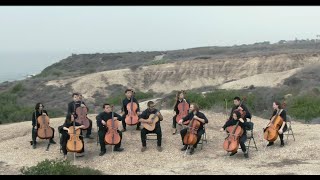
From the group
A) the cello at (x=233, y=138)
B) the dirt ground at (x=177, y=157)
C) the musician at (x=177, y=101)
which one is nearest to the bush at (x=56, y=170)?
the dirt ground at (x=177, y=157)

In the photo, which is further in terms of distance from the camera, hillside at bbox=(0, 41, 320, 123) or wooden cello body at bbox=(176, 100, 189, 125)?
hillside at bbox=(0, 41, 320, 123)

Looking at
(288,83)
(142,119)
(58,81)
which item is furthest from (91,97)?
(142,119)

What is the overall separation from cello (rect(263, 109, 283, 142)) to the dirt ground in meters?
0.32

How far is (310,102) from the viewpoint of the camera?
19.2m

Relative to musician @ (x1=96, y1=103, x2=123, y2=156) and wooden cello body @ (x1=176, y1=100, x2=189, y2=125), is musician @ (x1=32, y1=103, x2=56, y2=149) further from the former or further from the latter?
wooden cello body @ (x1=176, y1=100, x2=189, y2=125)

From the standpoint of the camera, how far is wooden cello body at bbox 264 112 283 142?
37.0 ft

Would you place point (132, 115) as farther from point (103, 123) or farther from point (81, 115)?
point (103, 123)

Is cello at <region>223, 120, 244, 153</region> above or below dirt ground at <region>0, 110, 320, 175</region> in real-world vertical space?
above

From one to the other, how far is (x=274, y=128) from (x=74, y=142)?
500cm

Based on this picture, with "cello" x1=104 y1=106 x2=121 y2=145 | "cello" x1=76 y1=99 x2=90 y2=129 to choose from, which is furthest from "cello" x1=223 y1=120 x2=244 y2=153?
"cello" x1=76 y1=99 x2=90 y2=129

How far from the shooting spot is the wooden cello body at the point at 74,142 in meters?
11.1

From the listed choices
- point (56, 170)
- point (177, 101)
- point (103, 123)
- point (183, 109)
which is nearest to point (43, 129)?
point (103, 123)

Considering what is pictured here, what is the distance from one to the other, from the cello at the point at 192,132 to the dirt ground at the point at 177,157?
39cm

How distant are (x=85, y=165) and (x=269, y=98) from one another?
13.6 m
